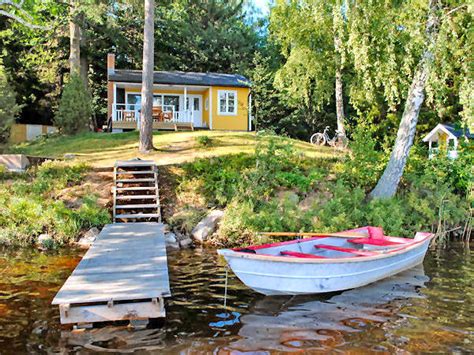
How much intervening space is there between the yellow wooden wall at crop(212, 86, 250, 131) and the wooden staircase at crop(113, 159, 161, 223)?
13150 mm

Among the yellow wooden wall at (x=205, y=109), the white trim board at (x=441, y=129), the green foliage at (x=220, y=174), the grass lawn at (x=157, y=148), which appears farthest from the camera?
the yellow wooden wall at (x=205, y=109)

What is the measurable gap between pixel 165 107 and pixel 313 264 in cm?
2222

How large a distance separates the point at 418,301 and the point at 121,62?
3170cm

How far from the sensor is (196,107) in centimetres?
2950

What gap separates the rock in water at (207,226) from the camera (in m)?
12.0

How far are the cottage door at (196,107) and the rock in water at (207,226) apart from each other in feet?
56.1

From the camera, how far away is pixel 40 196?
41.7 ft

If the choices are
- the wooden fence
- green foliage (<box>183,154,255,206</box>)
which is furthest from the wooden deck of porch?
green foliage (<box>183,154,255,206</box>)

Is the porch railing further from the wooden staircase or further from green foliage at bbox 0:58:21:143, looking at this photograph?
the wooden staircase

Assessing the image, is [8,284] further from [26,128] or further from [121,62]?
[121,62]

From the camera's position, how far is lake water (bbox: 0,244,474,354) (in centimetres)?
585

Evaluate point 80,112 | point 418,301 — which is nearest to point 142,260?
point 418,301

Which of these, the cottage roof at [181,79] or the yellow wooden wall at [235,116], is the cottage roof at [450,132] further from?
the cottage roof at [181,79]

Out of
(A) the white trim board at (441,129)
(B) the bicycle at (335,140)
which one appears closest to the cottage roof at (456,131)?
(A) the white trim board at (441,129)
